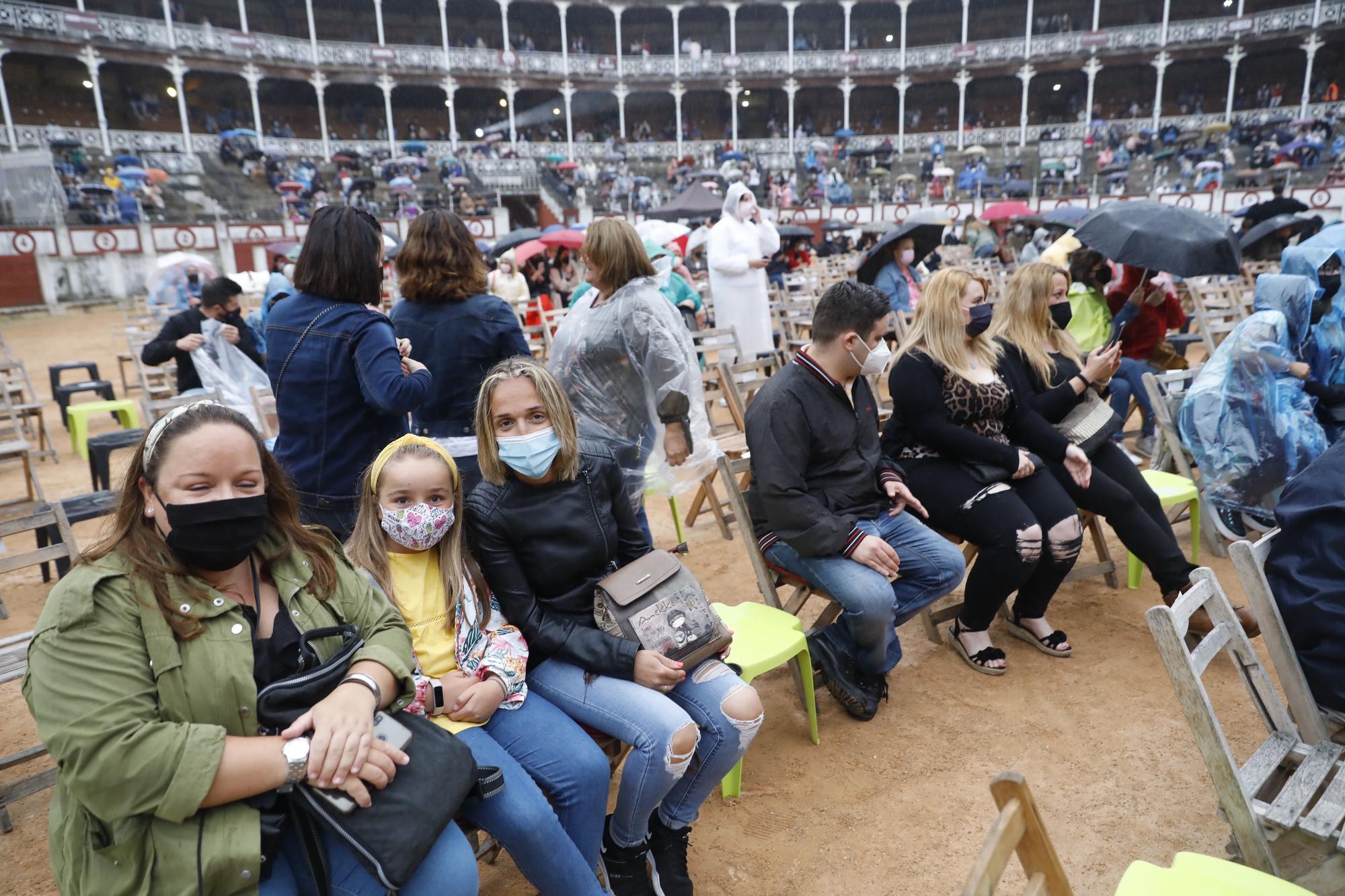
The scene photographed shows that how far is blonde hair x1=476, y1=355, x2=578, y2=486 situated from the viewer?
253 cm

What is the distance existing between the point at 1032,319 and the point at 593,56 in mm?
39477

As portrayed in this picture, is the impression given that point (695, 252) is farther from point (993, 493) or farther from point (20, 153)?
point (20, 153)

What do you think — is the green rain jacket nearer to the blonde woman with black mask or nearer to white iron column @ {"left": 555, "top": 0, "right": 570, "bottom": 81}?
the blonde woman with black mask

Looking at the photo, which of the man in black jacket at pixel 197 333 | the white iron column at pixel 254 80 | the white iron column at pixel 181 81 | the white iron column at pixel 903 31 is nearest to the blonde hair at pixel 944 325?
the man in black jacket at pixel 197 333

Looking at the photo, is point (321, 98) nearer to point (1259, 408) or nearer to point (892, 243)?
point (892, 243)

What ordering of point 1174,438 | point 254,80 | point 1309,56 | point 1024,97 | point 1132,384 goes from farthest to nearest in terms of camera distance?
point 1024,97 → point 1309,56 → point 254,80 → point 1132,384 → point 1174,438

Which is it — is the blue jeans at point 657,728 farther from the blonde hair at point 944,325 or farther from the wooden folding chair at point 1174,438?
the wooden folding chair at point 1174,438

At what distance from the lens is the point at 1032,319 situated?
422cm

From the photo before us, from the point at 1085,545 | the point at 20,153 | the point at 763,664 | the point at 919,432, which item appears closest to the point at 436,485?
the point at 763,664

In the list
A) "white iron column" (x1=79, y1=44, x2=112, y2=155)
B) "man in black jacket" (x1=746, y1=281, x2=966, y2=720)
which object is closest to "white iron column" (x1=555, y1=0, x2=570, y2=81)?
"white iron column" (x1=79, y1=44, x2=112, y2=155)

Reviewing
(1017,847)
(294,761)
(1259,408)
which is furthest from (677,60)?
(1017,847)

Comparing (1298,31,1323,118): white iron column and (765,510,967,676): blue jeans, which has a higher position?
(1298,31,1323,118): white iron column

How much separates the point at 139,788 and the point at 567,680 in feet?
3.65

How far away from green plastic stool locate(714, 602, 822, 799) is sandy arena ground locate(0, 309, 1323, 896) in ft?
0.31
